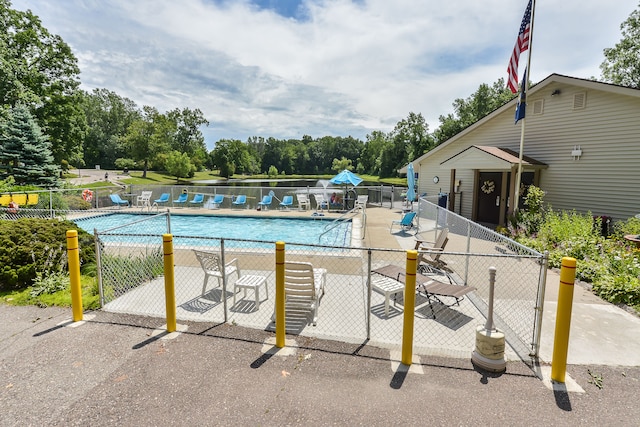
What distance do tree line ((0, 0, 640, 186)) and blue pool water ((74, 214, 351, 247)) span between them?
803 centimetres

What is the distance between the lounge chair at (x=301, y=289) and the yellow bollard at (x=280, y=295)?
24.6 inches

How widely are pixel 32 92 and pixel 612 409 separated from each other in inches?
1349

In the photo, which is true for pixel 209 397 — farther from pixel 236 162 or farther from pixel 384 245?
pixel 236 162

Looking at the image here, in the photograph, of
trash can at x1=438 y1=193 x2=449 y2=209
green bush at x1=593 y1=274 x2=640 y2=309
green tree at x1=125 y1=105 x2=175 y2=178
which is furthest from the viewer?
green tree at x1=125 y1=105 x2=175 y2=178

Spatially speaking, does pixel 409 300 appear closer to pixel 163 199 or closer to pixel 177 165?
pixel 163 199

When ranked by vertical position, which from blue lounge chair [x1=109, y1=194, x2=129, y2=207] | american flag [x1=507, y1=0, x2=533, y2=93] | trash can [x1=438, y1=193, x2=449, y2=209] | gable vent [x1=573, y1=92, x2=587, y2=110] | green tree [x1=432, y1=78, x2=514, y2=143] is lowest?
blue lounge chair [x1=109, y1=194, x2=129, y2=207]

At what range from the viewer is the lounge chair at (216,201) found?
18.5 metres

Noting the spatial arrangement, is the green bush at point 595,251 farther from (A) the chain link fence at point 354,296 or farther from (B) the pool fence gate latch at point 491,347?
(B) the pool fence gate latch at point 491,347

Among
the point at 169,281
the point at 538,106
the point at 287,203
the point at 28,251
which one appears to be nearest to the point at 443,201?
the point at 538,106

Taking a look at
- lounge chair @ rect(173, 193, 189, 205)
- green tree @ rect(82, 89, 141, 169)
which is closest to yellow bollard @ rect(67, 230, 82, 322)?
lounge chair @ rect(173, 193, 189, 205)

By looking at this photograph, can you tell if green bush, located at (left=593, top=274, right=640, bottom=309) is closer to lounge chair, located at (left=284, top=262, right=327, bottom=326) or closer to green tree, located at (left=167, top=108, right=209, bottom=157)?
lounge chair, located at (left=284, top=262, right=327, bottom=326)

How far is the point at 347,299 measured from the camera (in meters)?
5.74

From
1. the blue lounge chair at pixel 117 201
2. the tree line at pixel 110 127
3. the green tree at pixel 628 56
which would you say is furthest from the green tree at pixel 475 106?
the blue lounge chair at pixel 117 201

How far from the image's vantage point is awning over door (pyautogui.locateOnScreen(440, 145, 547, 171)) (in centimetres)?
1224
